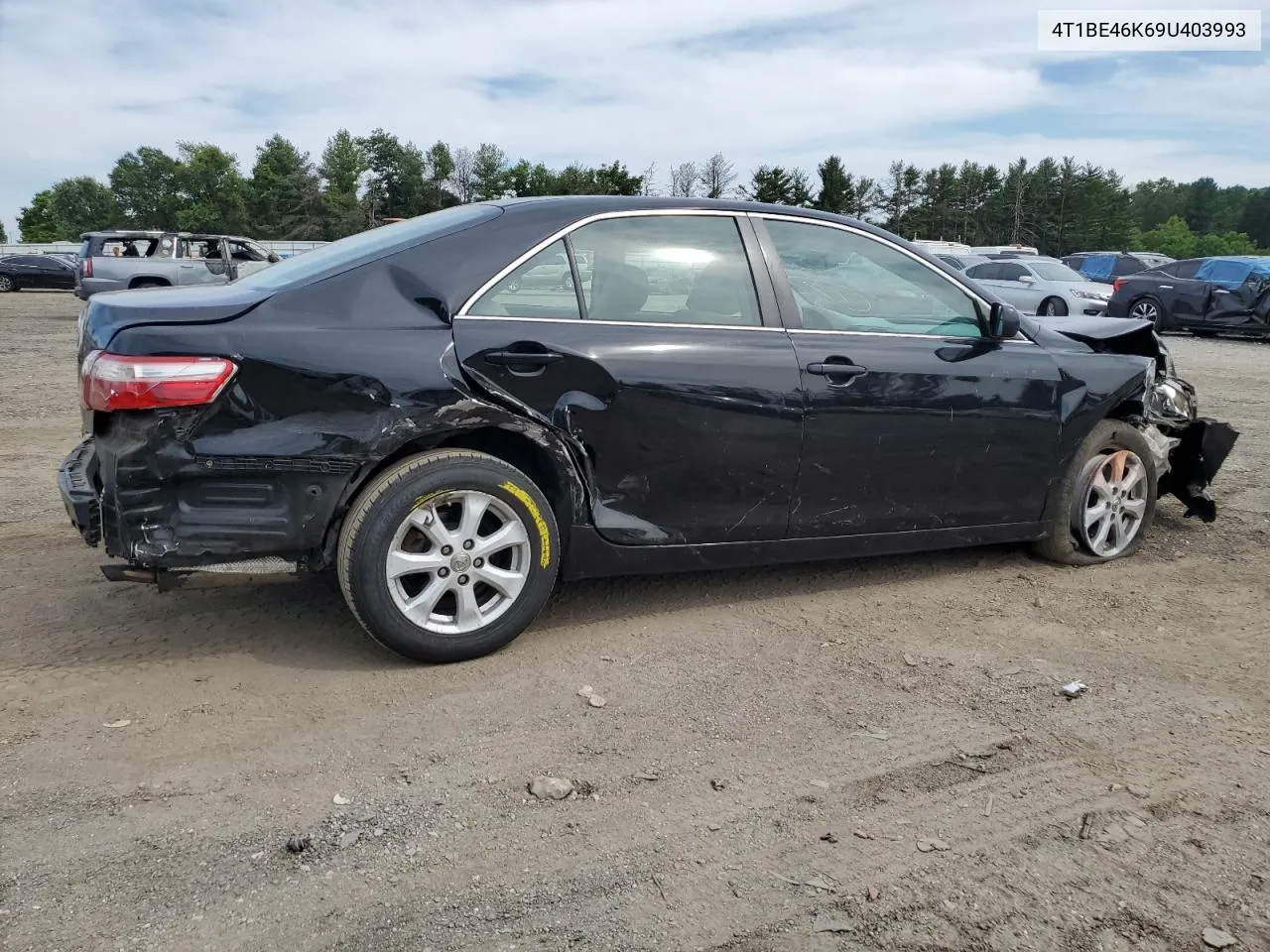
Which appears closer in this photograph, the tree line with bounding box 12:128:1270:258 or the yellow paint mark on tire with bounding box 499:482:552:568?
the yellow paint mark on tire with bounding box 499:482:552:568

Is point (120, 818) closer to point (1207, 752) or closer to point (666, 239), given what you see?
point (666, 239)

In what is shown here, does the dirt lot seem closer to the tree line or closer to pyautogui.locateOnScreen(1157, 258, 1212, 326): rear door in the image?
pyautogui.locateOnScreen(1157, 258, 1212, 326): rear door

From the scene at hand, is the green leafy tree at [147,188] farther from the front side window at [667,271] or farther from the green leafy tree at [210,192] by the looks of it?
the front side window at [667,271]

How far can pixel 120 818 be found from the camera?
2.50 metres

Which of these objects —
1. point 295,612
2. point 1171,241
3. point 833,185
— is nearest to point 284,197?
point 833,185

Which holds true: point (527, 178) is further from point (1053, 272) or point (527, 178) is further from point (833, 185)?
point (1053, 272)

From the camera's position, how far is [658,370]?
11.5 feet

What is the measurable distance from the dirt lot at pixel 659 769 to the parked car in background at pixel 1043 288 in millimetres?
15292

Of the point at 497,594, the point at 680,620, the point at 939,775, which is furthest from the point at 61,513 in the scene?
the point at 939,775

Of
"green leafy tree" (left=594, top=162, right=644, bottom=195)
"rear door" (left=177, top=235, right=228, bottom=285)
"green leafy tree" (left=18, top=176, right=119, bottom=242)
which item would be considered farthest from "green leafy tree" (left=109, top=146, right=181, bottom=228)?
"rear door" (left=177, top=235, right=228, bottom=285)

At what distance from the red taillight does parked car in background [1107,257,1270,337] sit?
17.4 m

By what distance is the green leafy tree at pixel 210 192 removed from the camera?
291 feet

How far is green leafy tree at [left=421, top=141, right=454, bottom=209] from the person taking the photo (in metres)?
83.7

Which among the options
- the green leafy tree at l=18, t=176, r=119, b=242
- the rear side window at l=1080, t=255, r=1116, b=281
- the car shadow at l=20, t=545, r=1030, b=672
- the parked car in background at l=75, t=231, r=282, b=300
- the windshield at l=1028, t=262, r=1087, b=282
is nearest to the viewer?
the car shadow at l=20, t=545, r=1030, b=672
